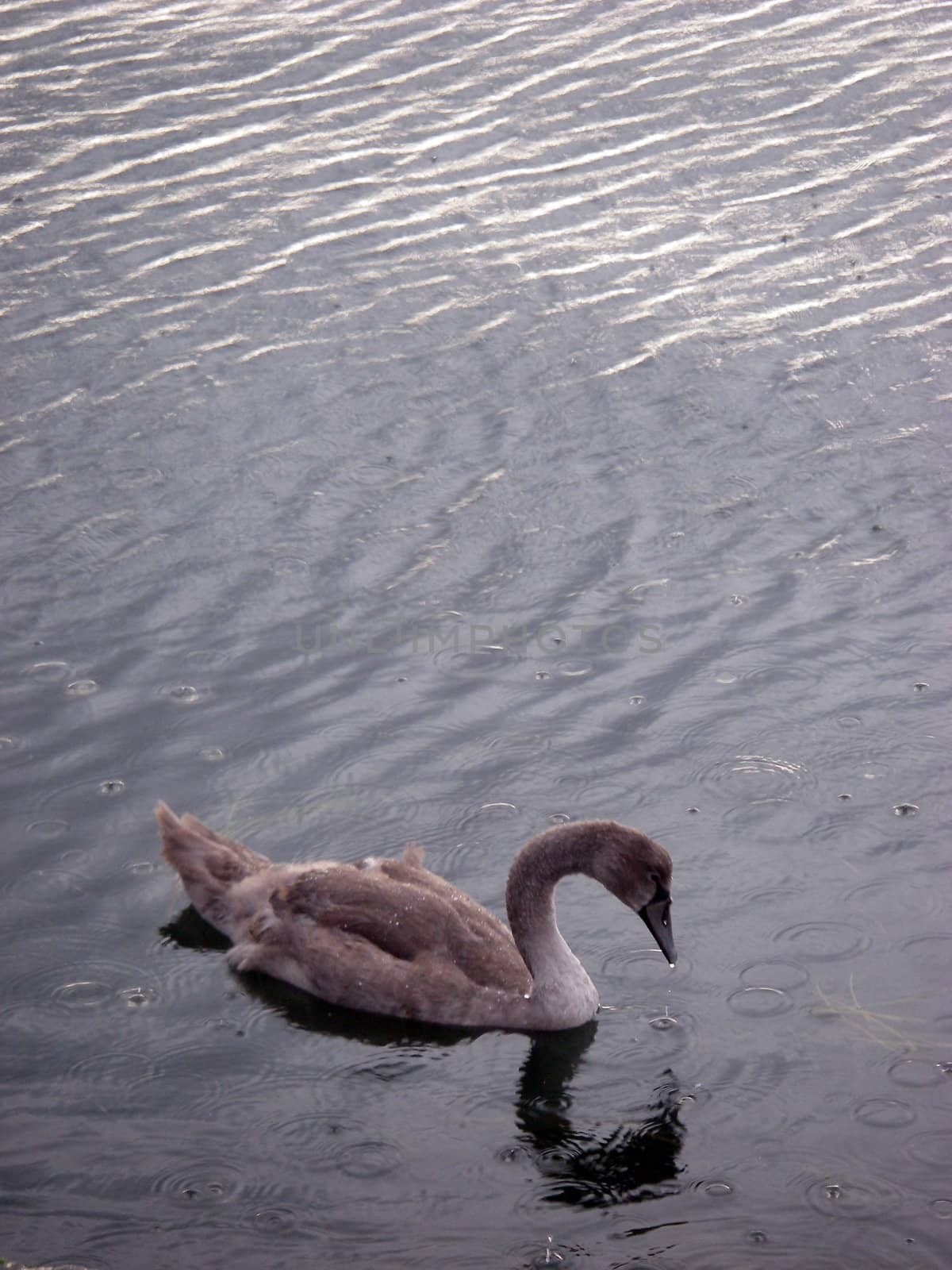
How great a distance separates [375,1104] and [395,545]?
16.2ft

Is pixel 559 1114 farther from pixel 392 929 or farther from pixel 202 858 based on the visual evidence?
pixel 202 858

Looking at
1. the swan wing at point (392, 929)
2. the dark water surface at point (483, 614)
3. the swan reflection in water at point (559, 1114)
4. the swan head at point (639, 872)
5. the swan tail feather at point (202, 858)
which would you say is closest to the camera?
the swan reflection in water at point (559, 1114)

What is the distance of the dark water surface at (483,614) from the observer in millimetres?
7730

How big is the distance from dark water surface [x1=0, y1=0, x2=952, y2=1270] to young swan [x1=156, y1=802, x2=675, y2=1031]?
17 cm

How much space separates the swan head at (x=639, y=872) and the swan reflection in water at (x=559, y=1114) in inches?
23.0

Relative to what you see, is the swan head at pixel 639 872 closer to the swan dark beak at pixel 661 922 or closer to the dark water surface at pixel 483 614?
the swan dark beak at pixel 661 922

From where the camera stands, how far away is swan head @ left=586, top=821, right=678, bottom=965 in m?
8.54

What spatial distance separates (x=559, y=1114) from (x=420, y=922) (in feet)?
4.39

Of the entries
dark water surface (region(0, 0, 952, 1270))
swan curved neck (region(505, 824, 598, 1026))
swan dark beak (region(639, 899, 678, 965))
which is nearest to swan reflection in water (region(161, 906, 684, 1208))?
dark water surface (region(0, 0, 952, 1270))

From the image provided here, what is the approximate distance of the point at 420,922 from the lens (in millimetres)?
9000

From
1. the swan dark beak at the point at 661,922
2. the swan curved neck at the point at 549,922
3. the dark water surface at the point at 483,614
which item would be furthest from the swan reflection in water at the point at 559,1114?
the swan dark beak at the point at 661,922

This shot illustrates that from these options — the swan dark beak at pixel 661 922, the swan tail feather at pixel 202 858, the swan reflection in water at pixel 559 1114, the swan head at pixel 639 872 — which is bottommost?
the swan reflection in water at pixel 559 1114

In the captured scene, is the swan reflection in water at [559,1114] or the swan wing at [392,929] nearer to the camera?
the swan reflection in water at [559,1114]

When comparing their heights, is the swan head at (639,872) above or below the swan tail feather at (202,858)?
below
